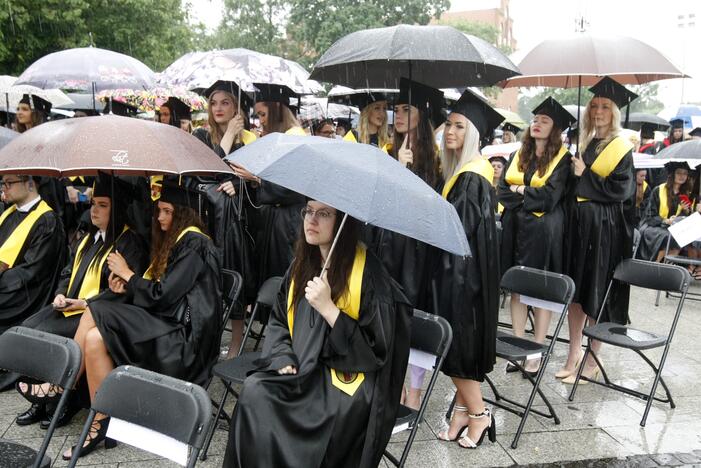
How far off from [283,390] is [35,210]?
10.0 ft

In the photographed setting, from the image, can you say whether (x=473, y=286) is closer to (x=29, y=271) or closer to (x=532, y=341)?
(x=532, y=341)

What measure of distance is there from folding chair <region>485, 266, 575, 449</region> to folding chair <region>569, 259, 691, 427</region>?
450mm

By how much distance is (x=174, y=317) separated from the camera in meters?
4.06

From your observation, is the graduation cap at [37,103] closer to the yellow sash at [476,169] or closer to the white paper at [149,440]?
the yellow sash at [476,169]

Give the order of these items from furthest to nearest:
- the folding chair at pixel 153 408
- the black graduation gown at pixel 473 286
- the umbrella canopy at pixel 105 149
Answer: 1. the black graduation gown at pixel 473 286
2. the umbrella canopy at pixel 105 149
3. the folding chair at pixel 153 408

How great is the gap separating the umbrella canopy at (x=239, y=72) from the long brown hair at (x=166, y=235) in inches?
41.0

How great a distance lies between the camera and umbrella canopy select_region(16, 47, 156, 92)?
518 centimetres

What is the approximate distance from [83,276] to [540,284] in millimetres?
3178

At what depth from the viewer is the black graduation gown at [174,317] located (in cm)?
388

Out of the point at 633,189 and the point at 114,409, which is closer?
the point at 114,409

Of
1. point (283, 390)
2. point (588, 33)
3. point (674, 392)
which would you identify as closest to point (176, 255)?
point (283, 390)

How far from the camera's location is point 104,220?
4238mm

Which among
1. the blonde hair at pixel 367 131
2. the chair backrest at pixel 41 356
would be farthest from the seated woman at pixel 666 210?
the chair backrest at pixel 41 356

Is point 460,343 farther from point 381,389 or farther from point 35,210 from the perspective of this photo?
point 35,210
